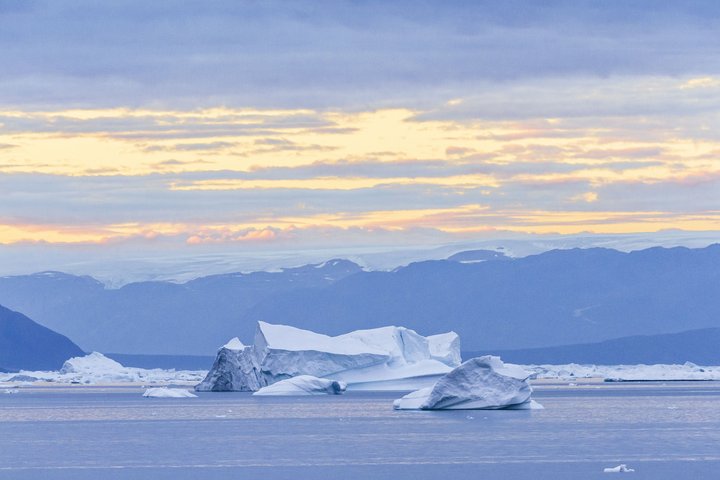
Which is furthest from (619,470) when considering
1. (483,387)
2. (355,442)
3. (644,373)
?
(644,373)

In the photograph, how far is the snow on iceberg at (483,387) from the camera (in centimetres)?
4772

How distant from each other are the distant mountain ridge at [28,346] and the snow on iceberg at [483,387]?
121477 mm

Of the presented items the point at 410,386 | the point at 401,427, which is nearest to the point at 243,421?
the point at 401,427

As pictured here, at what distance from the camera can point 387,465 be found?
32.8 meters

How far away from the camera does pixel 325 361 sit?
72125 millimetres

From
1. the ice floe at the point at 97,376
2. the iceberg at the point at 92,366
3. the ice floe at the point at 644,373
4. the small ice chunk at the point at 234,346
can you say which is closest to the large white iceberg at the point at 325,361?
the small ice chunk at the point at 234,346

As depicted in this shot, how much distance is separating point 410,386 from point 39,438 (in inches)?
1413

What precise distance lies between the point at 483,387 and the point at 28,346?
129 metres

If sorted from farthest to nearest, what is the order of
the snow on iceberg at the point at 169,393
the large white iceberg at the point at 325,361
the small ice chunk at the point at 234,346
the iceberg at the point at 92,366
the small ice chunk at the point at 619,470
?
the iceberg at the point at 92,366 → the snow on iceberg at the point at 169,393 → the large white iceberg at the point at 325,361 → the small ice chunk at the point at 234,346 → the small ice chunk at the point at 619,470

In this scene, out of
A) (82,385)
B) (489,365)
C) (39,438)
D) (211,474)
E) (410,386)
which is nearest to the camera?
(211,474)

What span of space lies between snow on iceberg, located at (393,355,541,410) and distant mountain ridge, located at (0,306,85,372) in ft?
399

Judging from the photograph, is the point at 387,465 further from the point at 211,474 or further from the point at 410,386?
the point at 410,386

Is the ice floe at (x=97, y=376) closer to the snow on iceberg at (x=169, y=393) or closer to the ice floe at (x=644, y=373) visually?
the ice floe at (x=644, y=373)

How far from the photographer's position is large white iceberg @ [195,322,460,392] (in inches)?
2805
